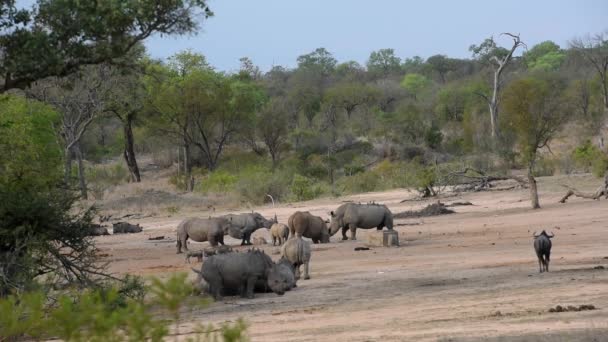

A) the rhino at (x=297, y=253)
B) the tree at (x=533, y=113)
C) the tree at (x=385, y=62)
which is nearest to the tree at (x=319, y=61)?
the tree at (x=385, y=62)

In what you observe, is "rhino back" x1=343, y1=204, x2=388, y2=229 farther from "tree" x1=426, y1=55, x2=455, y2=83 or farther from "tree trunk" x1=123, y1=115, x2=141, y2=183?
"tree" x1=426, y1=55, x2=455, y2=83

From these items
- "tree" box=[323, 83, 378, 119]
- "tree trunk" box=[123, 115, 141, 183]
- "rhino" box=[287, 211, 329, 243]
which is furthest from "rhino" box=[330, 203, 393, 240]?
"tree" box=[323, 83, 378, 119]

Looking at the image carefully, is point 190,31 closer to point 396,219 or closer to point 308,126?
point 396,219

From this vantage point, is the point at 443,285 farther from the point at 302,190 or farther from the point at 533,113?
the point at 533,113

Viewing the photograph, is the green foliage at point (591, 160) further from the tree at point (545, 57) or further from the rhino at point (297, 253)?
the tree at point (545, 57)

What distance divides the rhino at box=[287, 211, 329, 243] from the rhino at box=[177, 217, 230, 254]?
1.60 meters

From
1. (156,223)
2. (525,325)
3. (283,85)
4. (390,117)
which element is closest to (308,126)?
(390,117)

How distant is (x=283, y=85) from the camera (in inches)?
4304

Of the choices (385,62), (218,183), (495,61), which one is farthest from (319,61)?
(218,183)

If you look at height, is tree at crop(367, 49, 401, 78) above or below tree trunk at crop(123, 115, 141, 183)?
above

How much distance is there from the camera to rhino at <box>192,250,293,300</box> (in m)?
15.0

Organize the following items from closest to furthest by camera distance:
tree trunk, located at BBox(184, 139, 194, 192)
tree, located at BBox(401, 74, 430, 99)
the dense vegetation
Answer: the dense vegetation → tree trunk, located at BBox(184, 139, 194, 192) → tree, located at BBox(401, 74, 430, 99)

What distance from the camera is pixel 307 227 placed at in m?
25.9

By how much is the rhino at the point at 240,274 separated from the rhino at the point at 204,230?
9.97 metres
